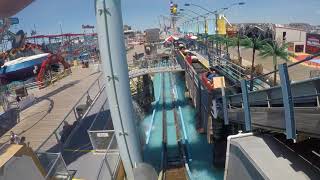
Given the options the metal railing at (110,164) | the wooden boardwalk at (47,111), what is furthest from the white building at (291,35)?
the metal railing at (110,164)

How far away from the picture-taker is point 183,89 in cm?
4275

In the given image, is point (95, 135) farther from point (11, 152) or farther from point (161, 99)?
point (161, 99)

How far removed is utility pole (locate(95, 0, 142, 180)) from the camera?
13.5 m

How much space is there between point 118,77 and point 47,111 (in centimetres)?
866

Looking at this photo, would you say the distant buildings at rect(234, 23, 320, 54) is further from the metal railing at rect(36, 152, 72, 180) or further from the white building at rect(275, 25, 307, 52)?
the metal railing at rect(36, 152, 72, 180)


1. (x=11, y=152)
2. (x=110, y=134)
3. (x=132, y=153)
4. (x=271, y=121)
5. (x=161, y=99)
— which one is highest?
(x=271, y=121)

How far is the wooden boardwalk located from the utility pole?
171 inches

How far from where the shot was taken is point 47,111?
20391 millimetres

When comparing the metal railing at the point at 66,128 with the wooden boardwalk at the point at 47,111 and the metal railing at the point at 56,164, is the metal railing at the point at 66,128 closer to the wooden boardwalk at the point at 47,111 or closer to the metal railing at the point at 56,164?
the wooden boardwalk at the point at 47,111

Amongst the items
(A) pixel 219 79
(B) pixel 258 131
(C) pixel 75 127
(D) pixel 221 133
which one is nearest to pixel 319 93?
(B) pixel 258 131

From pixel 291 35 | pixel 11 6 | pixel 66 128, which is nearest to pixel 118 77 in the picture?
pixel 66 128

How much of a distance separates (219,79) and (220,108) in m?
4.40

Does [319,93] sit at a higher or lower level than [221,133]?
higher

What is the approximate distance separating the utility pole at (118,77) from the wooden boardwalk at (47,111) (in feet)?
14.3
